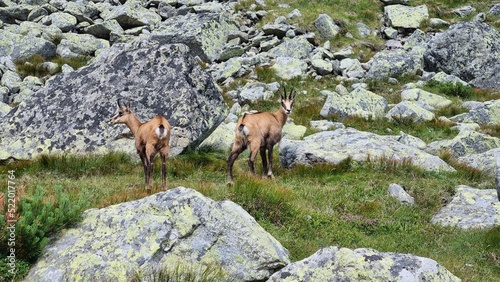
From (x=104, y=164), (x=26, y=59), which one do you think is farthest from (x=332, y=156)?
(x=26, y=59)

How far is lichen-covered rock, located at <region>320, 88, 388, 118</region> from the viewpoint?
20.9 metres

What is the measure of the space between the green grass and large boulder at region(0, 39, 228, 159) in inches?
33.5

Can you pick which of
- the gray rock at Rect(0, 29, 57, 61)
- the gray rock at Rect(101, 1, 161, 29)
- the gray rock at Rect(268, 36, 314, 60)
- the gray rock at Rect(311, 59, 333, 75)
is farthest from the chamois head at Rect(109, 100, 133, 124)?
the gray rock at Rect(101, 1, 161, 29)

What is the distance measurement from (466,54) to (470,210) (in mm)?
18820

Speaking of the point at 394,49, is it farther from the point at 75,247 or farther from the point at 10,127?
the point at 75,247

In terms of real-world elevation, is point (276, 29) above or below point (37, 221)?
below

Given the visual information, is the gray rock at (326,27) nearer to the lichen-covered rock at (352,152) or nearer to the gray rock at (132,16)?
the gray rock at (132,16)

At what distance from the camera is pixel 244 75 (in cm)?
2652

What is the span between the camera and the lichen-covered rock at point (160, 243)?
656cm

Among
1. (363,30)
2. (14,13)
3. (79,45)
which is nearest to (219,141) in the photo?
(79,45)

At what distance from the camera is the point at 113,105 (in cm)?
1482

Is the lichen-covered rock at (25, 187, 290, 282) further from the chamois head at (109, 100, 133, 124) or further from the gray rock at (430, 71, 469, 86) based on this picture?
the gray rock at (430, 71, 469, 86)

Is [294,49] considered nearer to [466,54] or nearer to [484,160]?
[466,54]

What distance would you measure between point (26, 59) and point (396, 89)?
1839 centimetres
